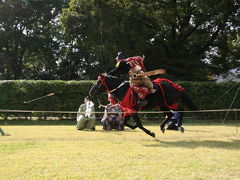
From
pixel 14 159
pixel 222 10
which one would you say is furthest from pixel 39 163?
pixel 222 10

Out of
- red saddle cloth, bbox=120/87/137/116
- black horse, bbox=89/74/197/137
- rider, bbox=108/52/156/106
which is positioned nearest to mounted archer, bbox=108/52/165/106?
rider, bbox=108/52/156/106

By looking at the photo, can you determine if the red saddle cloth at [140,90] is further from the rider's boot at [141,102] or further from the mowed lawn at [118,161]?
the mowed lawn at [118,161]

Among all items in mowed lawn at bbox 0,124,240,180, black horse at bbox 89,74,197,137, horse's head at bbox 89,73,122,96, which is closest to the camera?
mowed lawn at bbox 0,124,240,180

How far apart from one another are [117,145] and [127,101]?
1.80 m

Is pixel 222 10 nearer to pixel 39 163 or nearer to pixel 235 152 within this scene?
pixel 235 152

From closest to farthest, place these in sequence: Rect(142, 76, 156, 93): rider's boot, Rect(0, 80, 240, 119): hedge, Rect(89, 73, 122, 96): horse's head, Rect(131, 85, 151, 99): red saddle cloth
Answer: Rect(142, 76, 156, 93): rider's boot → Rect(131, 85, 151, 99): red saddle cloth → Rect(89, 73, 122, 96): horse's head → Rect(0, 80, 240, 119): hedge

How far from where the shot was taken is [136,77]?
9.21 metres

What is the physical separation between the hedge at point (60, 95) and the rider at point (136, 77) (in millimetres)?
10196

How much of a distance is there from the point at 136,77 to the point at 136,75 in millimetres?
59

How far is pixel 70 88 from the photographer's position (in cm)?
1983

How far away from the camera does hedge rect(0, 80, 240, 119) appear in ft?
63.4

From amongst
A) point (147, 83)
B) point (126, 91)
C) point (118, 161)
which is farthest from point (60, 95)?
point (118, 161)

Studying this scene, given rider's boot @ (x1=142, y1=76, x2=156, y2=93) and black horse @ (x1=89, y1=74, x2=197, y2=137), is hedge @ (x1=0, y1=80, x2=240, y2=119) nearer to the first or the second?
black horse @ (x1=89, y1=74, x2=197, y2=137)

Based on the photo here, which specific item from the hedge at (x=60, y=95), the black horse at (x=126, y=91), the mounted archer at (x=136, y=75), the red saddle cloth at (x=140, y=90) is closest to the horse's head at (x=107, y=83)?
the black horse at (x=126, y=91)
